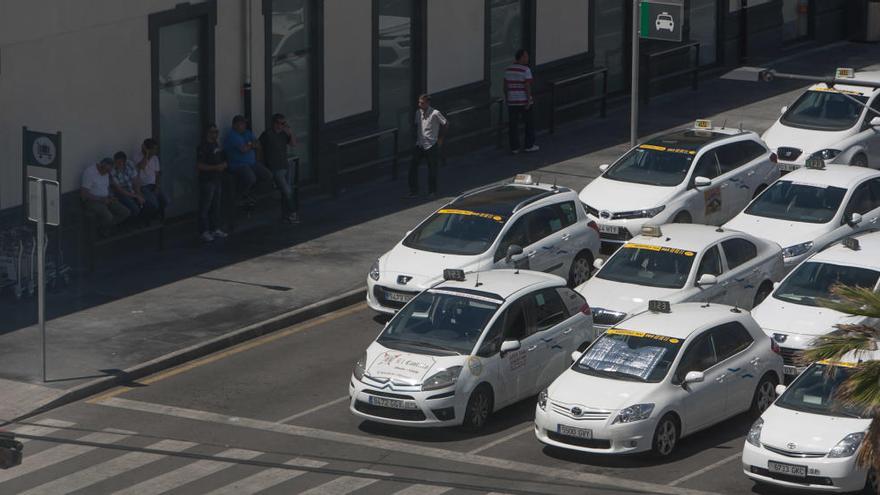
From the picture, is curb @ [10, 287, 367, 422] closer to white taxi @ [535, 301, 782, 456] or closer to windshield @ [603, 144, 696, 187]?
white taxi @ [535, 301, 782, 456]

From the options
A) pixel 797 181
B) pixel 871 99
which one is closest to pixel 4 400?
pixel 797 181

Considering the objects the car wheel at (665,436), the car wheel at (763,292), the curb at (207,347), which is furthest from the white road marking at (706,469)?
the curb at (207,347)

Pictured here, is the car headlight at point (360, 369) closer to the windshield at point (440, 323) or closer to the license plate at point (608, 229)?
the windshield at point (440, 323)

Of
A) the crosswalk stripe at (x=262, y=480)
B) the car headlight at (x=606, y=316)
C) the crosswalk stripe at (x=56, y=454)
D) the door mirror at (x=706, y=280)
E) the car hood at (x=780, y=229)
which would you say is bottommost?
the crosswalk stripe at (x=262, y=480)

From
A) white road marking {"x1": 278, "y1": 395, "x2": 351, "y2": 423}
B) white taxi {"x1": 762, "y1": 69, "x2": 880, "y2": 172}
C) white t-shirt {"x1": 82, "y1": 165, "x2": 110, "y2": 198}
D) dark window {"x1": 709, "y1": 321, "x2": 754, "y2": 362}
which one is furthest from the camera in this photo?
white taxi {"x1": 762, "y1": 69, "x2": 880, "y2": 172}

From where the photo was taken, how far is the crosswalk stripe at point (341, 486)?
20438 mm

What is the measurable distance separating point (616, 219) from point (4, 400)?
1106 centimetres

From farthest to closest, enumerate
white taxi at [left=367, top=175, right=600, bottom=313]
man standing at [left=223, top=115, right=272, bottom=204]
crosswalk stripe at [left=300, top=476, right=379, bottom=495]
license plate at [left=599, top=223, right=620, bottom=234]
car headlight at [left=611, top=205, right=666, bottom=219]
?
man standing at [left=223, top=115, right=272, bottom=204] < license plate at [left=599, top=223, right=620, bottom=234] < car headlight at [left=611, top=205, right=666, bottom=219] < white taxi at [left=367, top=175, right=600, bottom=313] < crosswalk stripe at [left=300, top=476, right=379, bottom=495]

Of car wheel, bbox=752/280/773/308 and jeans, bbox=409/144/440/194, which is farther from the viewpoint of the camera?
jeans, bbox=409/144/440/194

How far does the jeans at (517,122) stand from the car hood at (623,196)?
611cm

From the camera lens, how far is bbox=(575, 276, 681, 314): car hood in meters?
25.2

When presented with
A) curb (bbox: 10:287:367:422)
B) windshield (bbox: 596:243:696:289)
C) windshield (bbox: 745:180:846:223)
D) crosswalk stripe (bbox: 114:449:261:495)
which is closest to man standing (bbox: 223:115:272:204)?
curb (bbox: 10:287:367:422)

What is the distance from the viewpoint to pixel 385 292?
26719 mm

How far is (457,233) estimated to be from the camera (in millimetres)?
27656
